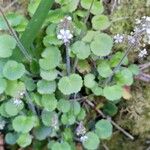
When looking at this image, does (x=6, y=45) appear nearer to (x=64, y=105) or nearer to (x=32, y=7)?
(x=32, y=7)

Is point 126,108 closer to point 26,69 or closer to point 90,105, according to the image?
point 90,105

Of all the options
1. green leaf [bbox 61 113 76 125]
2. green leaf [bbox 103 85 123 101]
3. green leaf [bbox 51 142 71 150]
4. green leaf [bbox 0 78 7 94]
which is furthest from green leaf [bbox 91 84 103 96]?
green leaf [bbox 0 78 7 94]

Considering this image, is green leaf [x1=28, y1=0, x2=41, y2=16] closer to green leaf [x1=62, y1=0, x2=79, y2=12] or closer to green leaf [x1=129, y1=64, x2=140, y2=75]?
green leaf [x1=62, y1=0, x2=79, y2=12]

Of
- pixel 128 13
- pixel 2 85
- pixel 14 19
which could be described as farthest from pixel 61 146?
pixel 128 13

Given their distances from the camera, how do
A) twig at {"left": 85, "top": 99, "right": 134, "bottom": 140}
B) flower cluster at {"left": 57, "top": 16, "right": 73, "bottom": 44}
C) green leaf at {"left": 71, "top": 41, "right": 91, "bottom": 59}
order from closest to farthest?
flower cluster at {"left": 57, "top": 16, "right": 73, "bottom": 44}
green leaf at {"left": 71, "top": 41, "right": 91, "bottom": 59}
twig at {"left": 85, "top": 99, "right": 134, "bottom": 140}

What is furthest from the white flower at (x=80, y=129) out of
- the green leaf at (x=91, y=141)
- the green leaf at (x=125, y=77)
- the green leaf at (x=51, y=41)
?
the green leaf at (x=51, y=41)
